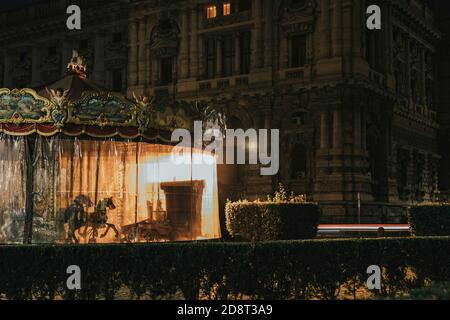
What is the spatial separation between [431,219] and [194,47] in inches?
950

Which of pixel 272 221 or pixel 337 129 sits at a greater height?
pixel 337 129

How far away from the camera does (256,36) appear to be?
117 feet

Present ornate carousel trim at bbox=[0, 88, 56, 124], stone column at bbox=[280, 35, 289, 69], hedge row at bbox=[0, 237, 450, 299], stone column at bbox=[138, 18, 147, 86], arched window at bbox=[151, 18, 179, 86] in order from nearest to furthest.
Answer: hedge row at bbox=[0, 237, 450, 299] → ornate carousel trim at bbox=[0, 88, 56, 124] → stone column at bbox=[280, 35, 289, 69] → arched window at bbox=[151, 18, 179, 86] → stone column at bbox=[138, 18, 147, 86]

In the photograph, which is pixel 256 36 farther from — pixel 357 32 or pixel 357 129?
pixel 357 129

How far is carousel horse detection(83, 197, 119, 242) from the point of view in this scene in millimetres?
17802

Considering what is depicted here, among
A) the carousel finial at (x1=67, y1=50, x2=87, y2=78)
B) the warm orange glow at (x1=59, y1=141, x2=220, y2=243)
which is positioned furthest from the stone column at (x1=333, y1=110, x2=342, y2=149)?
the carousel finial at (x1=67, y1=50, x2=87, y2=78)

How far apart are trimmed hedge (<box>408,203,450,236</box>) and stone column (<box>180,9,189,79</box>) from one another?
2352 cm

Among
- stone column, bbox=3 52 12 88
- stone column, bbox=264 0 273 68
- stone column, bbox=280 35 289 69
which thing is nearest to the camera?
stone column, bbox=280 35 289 69

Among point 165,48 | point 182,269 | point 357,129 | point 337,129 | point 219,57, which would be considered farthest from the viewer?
point 165,48

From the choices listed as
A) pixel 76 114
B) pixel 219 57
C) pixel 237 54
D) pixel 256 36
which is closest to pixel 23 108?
pixel 76 114

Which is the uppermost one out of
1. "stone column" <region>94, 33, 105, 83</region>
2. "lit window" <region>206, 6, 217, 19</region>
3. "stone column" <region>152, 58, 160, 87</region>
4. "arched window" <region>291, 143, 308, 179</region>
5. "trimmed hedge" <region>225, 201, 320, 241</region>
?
"lit window" <region>206, 6, 217, 19</region>

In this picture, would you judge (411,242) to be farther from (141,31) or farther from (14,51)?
(14,51)

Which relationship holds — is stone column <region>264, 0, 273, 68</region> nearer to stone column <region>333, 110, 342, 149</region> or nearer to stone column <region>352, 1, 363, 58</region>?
stone column <region>352, 1, 363, 58</region>

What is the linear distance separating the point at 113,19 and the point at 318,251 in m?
32.5
